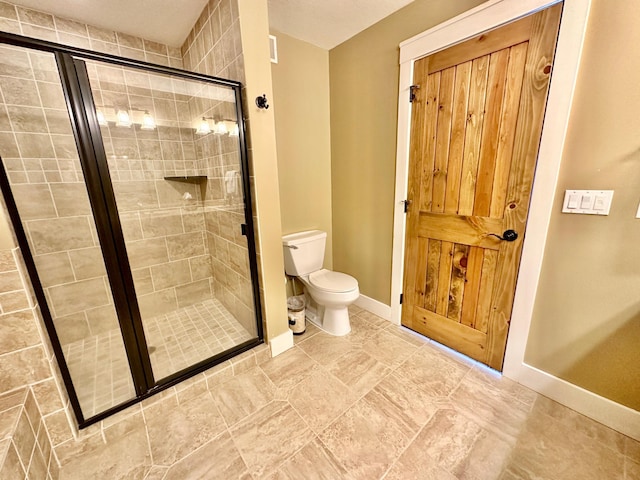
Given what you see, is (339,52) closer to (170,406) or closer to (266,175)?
(266,175)

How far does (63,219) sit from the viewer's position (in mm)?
1583

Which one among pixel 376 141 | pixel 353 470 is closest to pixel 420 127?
pixel 376 141

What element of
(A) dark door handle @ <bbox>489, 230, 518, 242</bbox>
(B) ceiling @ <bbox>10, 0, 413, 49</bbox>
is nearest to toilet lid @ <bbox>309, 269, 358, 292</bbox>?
(A) dark door handle @ <bbox>489, 230, 518, 242</bbox>

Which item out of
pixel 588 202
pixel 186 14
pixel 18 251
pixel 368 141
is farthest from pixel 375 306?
pixel 186 14

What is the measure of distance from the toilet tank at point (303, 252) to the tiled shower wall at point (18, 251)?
383 millimetres

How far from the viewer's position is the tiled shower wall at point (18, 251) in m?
0.96

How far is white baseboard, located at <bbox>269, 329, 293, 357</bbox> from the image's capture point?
5.83 ft

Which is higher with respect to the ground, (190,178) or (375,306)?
(190,178)

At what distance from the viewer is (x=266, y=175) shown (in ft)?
5.11

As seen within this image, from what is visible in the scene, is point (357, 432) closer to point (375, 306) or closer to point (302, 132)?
point (375, 306)

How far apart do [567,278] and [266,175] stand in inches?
68.9

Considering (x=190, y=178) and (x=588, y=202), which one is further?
(x=190, y=178)

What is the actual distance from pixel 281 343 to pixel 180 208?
150 centimetres

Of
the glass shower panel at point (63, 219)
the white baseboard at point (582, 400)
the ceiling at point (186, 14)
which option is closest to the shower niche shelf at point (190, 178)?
the glass shower panel at point (63, 219)
